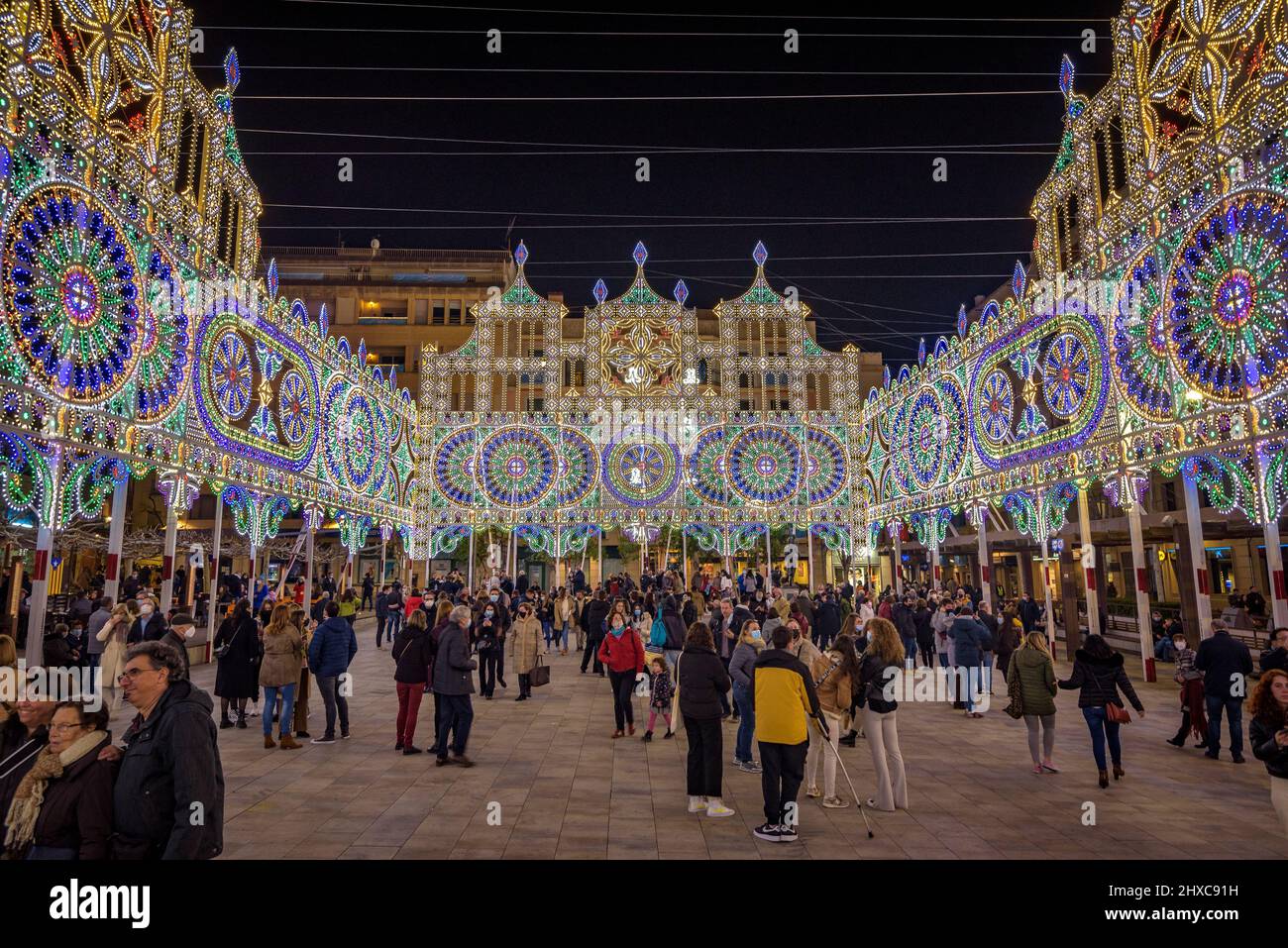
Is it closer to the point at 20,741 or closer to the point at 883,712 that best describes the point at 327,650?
the point at 20,741

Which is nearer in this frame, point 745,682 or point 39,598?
point 745,682

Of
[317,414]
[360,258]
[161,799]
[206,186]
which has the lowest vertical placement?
[161,799]

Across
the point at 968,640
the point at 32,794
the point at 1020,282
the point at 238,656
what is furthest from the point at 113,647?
the point at 1020,282

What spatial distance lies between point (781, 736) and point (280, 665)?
6.35 metres

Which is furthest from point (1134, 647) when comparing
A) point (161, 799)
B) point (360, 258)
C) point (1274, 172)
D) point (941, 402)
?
point (360, 258)

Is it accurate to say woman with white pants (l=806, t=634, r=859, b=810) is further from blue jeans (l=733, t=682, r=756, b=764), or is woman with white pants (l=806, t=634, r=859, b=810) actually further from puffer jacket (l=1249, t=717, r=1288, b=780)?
puffer jacket (l=1249, t=717, r=1288, b=780)

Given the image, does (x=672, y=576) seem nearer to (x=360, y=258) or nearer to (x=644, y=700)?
(x=644, y=700)

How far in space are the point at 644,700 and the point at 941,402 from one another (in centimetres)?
1506

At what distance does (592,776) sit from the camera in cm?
766

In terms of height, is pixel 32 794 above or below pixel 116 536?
below

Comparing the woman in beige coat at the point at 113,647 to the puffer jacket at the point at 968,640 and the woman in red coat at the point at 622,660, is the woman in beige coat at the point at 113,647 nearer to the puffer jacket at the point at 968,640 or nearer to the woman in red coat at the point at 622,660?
the woman in red coat at the point at 622,660

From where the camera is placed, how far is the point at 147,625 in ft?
35.1

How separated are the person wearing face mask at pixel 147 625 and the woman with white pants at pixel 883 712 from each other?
973 centimetres

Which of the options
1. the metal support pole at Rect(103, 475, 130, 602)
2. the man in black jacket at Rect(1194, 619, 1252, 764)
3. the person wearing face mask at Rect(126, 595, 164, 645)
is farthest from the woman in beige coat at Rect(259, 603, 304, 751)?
the man in black jacket at Rect(1194, 619, 1252, 764)
